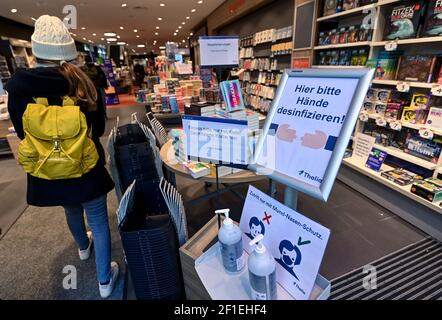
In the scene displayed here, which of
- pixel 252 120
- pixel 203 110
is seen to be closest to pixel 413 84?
pixel 252 120

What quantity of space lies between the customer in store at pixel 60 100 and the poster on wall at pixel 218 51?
1.70 meters

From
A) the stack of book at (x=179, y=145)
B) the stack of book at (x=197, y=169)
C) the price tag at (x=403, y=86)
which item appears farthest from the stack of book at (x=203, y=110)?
the price tag at (x=403, y=86)

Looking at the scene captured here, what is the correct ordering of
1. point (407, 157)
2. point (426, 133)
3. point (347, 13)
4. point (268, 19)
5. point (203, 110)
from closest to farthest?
point (203, 110) < point (426, 133) < point (407, 157) < point (347, 13) < point (268, 19)

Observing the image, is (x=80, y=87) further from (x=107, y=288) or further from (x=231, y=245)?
(x=107, y=288)

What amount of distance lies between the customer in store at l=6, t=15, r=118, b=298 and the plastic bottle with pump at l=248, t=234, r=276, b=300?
1.06 metres

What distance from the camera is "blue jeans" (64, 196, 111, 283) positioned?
1.47 m

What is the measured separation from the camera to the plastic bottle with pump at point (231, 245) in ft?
2.78

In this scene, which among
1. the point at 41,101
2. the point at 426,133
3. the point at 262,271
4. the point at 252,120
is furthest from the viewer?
the point at 426,133

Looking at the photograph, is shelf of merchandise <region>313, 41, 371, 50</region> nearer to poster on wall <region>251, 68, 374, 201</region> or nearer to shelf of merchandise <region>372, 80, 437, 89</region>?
shelf of merchandise <region>372, 80, 437, 89</region>

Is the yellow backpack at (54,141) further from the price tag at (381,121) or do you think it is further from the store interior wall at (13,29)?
the store interior wall at (13,29)

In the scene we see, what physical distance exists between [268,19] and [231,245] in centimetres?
608

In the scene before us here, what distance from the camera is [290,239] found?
0.78 m

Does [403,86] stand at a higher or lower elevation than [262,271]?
higher

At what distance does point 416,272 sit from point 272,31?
4.61 meters
